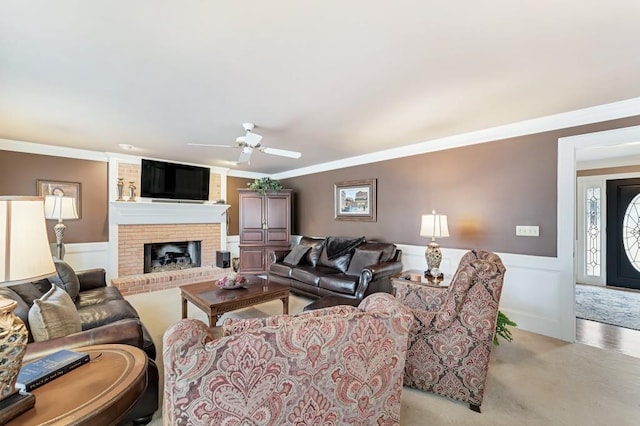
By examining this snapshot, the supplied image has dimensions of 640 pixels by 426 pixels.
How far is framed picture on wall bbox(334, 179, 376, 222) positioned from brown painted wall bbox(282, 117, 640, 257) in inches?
4.4

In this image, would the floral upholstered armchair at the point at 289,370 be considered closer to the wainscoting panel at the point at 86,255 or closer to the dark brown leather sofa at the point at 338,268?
the dark brown leather sofa at the point at 338,268

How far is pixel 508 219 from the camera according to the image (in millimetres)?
3254

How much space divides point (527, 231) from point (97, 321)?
14.2 feet

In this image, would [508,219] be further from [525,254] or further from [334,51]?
[334,51]

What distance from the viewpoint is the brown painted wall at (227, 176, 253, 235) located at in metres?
6.16

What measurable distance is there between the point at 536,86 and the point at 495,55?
0.76 m

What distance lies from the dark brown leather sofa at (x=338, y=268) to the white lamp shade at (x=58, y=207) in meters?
3.01

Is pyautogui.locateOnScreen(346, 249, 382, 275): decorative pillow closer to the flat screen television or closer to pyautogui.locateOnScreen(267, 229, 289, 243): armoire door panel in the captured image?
pyautogui.locateOnScreen(267, 229, 289, 243): armoire door panel

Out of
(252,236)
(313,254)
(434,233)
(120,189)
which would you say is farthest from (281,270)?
(120,189)

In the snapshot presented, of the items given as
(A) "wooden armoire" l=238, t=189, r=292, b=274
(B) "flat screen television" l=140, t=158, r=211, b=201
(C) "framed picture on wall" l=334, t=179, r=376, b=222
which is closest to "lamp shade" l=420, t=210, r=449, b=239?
(C) "framed picture on wall" l=334, t=179, r=376, b=222

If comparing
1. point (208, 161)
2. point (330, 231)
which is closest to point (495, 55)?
point (330, 231)

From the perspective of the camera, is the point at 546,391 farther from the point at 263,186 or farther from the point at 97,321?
the point at 263,186

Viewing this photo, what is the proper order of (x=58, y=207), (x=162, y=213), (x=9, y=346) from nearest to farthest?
(x=9, y=346)
(x=58, y=207)
(x=162, y=213)

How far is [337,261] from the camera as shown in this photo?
169 inches
